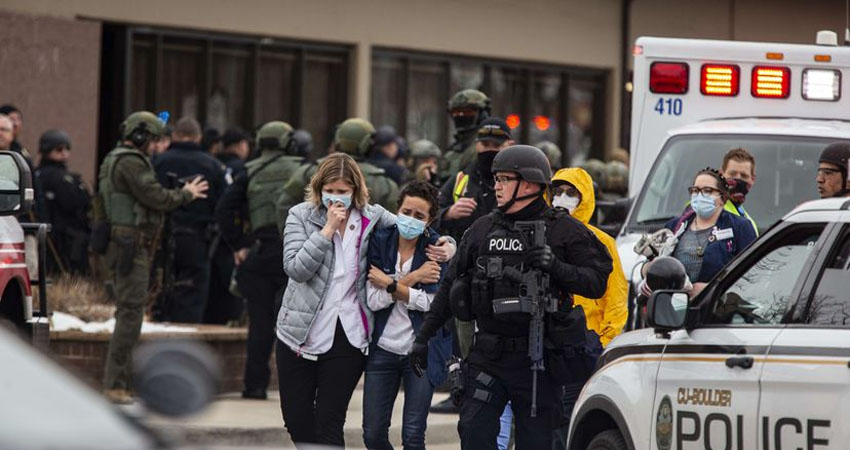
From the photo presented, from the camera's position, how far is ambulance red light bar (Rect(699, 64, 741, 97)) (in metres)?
12.7

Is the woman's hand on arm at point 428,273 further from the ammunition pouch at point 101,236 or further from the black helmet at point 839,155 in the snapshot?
the ammunition pouch at point 101,236

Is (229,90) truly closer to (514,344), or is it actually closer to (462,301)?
(462,301)

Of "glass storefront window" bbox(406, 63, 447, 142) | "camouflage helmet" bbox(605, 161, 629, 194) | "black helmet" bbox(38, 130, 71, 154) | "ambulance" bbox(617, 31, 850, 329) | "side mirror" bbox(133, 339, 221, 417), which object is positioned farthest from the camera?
"glass storefront window" bbox(406, 63, 447, 142)

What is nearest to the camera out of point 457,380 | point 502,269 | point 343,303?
point 502,269

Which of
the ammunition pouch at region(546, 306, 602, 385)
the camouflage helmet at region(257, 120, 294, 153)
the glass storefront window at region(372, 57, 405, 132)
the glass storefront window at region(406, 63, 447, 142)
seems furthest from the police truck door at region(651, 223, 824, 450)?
the glass storefront window at region(406, 63, 447, 142)

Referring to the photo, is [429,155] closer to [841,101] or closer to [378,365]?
[841,101]

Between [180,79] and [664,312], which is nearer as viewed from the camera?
[664,312]

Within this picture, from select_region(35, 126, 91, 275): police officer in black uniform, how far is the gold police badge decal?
9607 millimetres

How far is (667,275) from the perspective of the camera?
6879mm

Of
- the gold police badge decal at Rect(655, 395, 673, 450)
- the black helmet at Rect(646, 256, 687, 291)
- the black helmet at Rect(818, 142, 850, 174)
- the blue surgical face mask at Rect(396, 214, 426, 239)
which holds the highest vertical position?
the black helmet at Rect(818, 142, 850, 174)

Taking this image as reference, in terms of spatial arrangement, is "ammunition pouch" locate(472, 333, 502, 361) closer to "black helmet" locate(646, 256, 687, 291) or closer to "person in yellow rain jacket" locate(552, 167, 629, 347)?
"person in yellow rain jacket" locate(552, 167, 629, 347)

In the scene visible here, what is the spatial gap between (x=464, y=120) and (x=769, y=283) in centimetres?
599

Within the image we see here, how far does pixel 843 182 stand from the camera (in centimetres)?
934

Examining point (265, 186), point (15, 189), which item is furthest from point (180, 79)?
point (15, 189)
